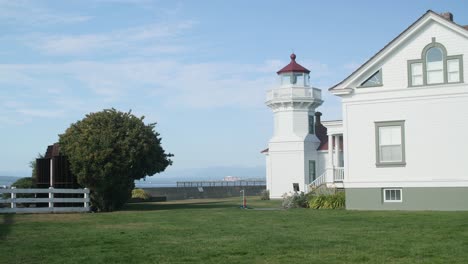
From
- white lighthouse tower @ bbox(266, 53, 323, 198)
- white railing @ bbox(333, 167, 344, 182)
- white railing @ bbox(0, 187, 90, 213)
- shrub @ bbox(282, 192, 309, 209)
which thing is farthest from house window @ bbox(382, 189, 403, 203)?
white lighthouse tower @ bbox(266, 53, 323, 198)

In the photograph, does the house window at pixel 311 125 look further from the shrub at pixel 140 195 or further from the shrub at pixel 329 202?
the shrub at pixel 329 202

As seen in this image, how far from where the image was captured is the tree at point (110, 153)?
27684mm

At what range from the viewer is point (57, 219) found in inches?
914

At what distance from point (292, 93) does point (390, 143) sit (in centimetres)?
1825

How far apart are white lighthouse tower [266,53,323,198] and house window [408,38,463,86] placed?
60.3ft

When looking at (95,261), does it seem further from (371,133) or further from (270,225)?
(371,133)

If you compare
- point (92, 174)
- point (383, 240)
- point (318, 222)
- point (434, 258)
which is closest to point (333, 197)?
point (318, 222)

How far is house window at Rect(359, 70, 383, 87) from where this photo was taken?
27359 mm

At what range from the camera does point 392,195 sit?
2714 centimetres

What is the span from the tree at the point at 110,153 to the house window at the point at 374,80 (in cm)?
1029

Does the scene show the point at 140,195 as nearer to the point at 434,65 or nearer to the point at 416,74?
the point at 416,74

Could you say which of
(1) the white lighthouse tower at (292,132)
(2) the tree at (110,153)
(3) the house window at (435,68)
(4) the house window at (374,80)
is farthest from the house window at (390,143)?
(1) the white lighthouse tower at (292,132)

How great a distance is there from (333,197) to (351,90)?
17.0 feet

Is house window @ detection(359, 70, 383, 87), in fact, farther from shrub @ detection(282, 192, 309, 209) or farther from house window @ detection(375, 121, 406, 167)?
shrub @ detection(282, 192, 309, 209)
